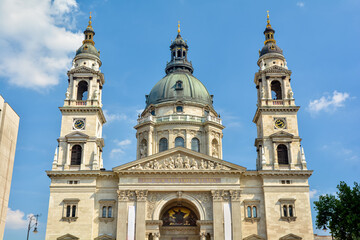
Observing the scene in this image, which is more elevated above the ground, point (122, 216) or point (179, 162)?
point (179, 162)

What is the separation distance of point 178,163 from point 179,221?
6914 mm

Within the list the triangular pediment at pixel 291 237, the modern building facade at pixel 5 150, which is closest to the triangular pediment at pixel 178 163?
the triangular pediment at pixel 291 237

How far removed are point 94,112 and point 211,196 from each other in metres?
16.5

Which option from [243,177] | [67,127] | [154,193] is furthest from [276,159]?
[67,127]

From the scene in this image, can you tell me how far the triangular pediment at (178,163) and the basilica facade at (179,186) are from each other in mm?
107

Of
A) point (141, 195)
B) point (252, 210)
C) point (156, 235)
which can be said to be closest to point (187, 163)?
point (141, 195)

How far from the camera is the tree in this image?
40312 mm

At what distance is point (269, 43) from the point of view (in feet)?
183

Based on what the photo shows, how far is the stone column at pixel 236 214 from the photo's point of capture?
43438mm

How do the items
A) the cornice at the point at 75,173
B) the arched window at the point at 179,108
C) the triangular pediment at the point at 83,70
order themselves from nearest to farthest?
the cornice at the point at 75,173 → the triangular pediment at the point at 83,70 → the arched window at the point at 179,108

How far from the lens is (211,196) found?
Answer: 45.5 meters

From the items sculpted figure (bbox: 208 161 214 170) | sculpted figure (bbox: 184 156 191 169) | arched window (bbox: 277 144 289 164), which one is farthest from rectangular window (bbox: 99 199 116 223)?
arched window (bbox: 277 144 289 164)

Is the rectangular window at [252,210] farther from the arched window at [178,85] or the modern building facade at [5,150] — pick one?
the modern building facade at [5,150]

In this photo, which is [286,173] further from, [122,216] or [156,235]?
[122,216]
